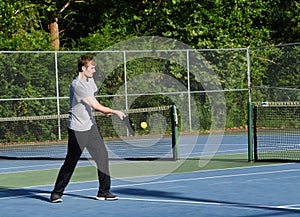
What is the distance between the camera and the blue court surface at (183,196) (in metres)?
9.36

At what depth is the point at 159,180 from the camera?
12641mm

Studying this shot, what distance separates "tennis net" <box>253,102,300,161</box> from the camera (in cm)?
1642

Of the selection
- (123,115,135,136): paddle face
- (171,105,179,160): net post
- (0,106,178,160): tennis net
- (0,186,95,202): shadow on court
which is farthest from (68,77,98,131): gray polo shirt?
(123,115,135,136): paddle face

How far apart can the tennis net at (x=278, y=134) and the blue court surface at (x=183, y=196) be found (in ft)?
7.37

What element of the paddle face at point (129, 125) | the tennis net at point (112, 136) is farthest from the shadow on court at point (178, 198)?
the paddle face at point (129, 125)

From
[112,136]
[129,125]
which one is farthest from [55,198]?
[112,136]

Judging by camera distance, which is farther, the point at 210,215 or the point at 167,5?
the point at 167,5

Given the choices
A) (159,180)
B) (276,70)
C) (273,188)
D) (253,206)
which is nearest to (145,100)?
(276,70)

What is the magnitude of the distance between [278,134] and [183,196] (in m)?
12.2

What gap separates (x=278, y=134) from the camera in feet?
73.5

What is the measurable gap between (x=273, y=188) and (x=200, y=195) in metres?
1.13

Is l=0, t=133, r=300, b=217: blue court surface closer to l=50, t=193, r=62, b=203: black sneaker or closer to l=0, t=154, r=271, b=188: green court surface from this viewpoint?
l=50, t=193, r=62, b=203: black sneaker

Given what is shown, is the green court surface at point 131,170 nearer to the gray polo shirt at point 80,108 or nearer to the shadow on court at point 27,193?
the shadow on court at point 27,193

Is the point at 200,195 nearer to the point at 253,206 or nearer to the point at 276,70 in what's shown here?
the point at 253,206
